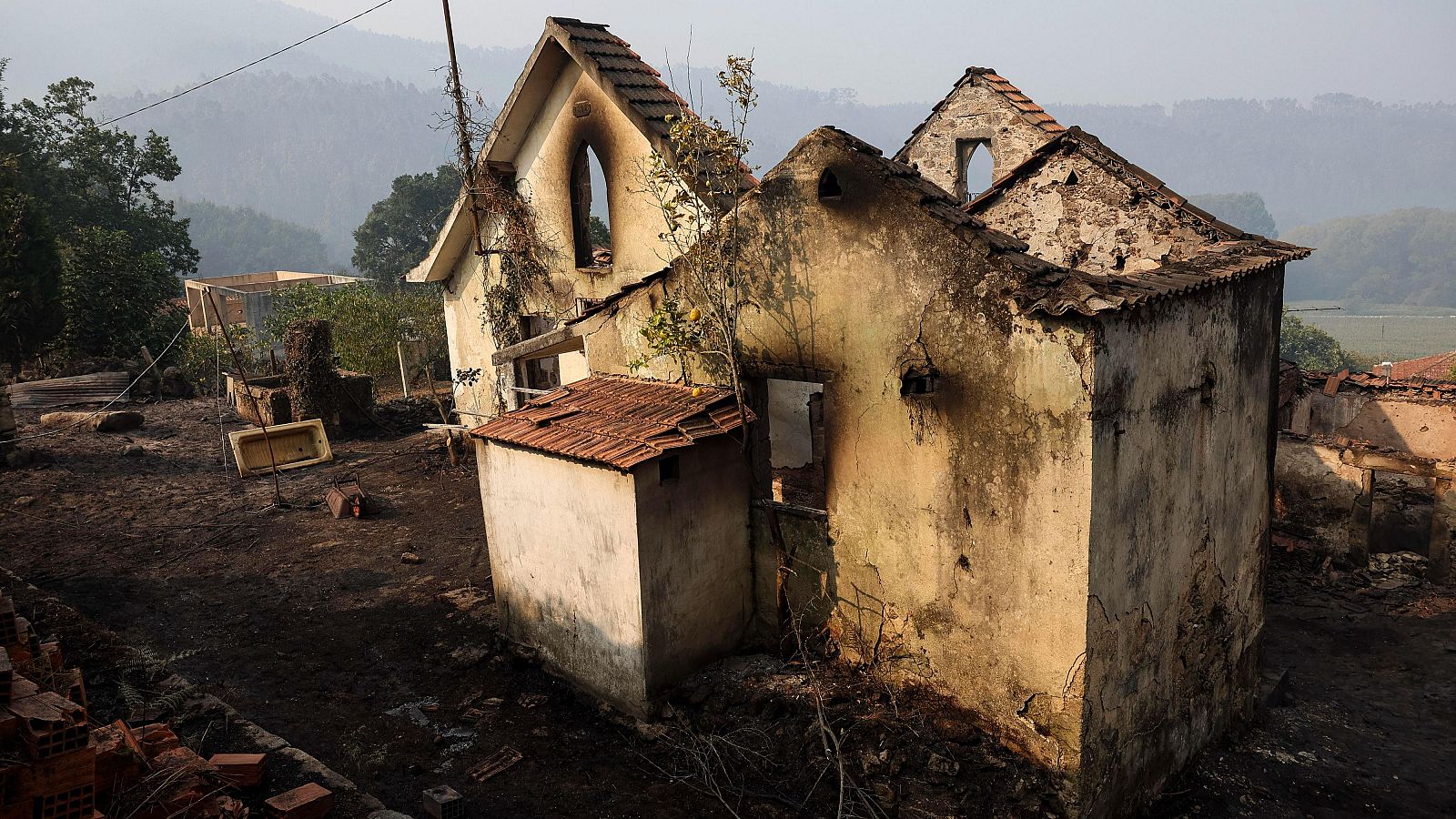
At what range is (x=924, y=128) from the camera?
16344 mm

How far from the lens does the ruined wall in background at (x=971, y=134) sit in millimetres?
15211

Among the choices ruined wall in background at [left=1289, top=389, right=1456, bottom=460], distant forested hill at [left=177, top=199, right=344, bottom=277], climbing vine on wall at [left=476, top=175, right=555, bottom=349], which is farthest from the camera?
distant forested hill at [left=177, top=199, right=344, bottom=277]

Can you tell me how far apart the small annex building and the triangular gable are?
4.72 m

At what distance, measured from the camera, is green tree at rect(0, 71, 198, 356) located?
81.0 feet

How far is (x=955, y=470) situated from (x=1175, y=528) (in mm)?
1879

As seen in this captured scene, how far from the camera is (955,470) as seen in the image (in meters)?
6.68

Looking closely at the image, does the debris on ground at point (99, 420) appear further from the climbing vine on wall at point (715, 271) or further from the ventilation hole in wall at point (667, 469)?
the ventilation hole in wall at point (667, 469)

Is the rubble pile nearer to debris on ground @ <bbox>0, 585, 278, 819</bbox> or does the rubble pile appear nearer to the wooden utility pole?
debris on ground @ <bbox>0, 585, 278, 819</bbox>

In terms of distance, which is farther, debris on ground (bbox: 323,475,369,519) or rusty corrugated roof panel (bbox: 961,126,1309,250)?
debris on ground (bbox: 323,475,369,519)

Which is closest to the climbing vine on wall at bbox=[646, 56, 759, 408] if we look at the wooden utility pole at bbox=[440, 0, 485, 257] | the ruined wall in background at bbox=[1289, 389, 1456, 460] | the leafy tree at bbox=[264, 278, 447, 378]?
the wooden utility pole at bbox=[440, 0, 485, 257]

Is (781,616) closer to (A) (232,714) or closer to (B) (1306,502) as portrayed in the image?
(A) (232,714)

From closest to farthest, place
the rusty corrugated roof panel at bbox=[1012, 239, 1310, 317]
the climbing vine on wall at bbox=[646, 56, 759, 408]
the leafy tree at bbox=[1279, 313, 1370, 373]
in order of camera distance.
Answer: the rusty corrugated roof panel at bbox=[1012, 239, 1310, 317], the climbing vine on wall at bbox=[646, 56, 759, 408], the leafy tree at bbox=[1279, 313, 1370, 373]

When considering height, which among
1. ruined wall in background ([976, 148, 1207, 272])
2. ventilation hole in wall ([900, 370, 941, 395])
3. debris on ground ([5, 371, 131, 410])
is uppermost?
ruined wall in background ([976, 148, 1207, 272])

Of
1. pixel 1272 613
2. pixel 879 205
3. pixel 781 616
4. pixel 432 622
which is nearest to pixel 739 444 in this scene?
pixel 781 616
